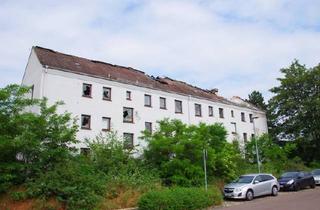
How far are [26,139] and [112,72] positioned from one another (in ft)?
61.1

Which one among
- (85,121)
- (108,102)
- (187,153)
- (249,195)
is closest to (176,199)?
(249,195)

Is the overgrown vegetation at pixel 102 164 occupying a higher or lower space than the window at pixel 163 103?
lower

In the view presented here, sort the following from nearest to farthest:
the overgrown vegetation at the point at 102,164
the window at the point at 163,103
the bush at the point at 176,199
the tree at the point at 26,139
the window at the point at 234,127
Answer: the bush at the point at 176,199 < the overgrown vegetation at the point at 102,164 < the tree at the point at 26,139 < the window at the point at 163,103 < the window at the point at 234,127

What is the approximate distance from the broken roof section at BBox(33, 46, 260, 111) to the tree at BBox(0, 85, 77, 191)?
1008cm

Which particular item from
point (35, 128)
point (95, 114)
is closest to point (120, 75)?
point (95, 114)

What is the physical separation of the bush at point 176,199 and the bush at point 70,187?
2414 millimetres

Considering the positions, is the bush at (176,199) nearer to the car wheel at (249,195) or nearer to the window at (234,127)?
the car wheel at (249,195)

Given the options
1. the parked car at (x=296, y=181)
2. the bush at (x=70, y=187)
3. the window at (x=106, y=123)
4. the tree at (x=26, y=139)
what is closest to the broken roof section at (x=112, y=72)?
the window at (x=106, y=123)

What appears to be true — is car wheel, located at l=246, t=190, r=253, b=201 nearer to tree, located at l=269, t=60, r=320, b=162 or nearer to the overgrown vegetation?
the overgrown vegetation

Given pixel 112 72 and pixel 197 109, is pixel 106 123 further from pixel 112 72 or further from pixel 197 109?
pixel 197 109

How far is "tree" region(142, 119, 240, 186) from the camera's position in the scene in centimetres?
2502

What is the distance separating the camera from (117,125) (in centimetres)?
3325

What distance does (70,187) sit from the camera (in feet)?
59.0

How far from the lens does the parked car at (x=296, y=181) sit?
2773cm
